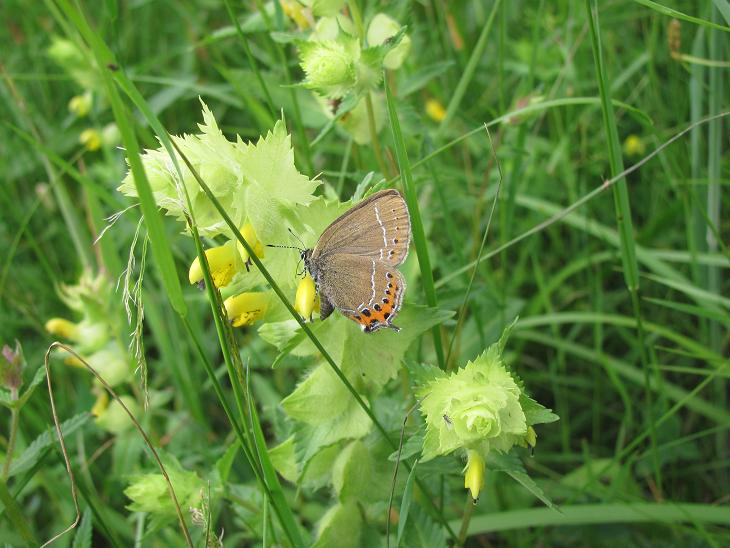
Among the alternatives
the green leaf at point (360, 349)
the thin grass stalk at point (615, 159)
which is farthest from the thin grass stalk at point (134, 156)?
the thin grass stalk at point (615, 159)

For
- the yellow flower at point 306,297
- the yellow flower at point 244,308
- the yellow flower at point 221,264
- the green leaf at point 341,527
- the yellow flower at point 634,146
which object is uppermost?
the yellow flower at point 221,264

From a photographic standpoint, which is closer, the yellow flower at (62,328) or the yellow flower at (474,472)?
the yellow flower at (474,472)

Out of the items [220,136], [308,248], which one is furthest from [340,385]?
[220,136]

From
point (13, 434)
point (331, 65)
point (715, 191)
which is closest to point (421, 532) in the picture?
point (13, 434)

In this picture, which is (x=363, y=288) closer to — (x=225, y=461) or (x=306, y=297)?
(x=306, y=297)

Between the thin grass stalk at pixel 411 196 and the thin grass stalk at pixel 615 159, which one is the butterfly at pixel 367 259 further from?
the thin grass stalk at pixel 615 159

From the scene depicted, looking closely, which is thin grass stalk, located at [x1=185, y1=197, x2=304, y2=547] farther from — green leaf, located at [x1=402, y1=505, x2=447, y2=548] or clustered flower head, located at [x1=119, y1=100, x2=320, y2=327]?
green leaf, located at [x1=402, y1=505, x2=447, y2=548]
